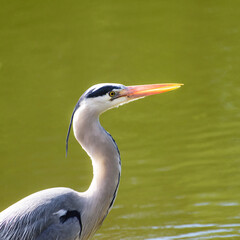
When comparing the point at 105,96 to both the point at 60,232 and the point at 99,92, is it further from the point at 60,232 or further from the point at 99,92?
the point at 60,232

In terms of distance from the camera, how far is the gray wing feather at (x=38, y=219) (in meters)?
4.46

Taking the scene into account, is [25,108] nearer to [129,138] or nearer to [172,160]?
[129,138]

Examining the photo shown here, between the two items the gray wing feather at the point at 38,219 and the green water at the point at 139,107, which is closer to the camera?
the gray wing feather at the point at 38,219

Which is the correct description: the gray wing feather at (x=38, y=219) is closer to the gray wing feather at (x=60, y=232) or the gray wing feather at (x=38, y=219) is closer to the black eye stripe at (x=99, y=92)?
the gray wing feather at (x=60, y=232)

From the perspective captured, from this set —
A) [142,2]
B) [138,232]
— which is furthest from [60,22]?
[138,232]

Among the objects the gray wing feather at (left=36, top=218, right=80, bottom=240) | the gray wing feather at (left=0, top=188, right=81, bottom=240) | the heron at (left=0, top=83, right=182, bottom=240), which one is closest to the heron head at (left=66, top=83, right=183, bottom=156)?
the heron at (left=0, top=83, right=182, bottom=240)

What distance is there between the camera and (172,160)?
694 cm

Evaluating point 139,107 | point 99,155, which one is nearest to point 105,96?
point 99,155

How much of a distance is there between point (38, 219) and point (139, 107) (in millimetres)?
3951

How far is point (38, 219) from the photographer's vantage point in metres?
4.49

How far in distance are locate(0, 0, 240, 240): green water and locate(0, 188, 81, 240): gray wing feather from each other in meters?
1.33

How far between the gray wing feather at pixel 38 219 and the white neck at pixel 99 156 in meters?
0.20

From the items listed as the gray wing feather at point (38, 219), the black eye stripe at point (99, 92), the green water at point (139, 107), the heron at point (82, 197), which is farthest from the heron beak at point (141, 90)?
the green water at point (139, 107)

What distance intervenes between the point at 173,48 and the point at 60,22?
261 centimetres
